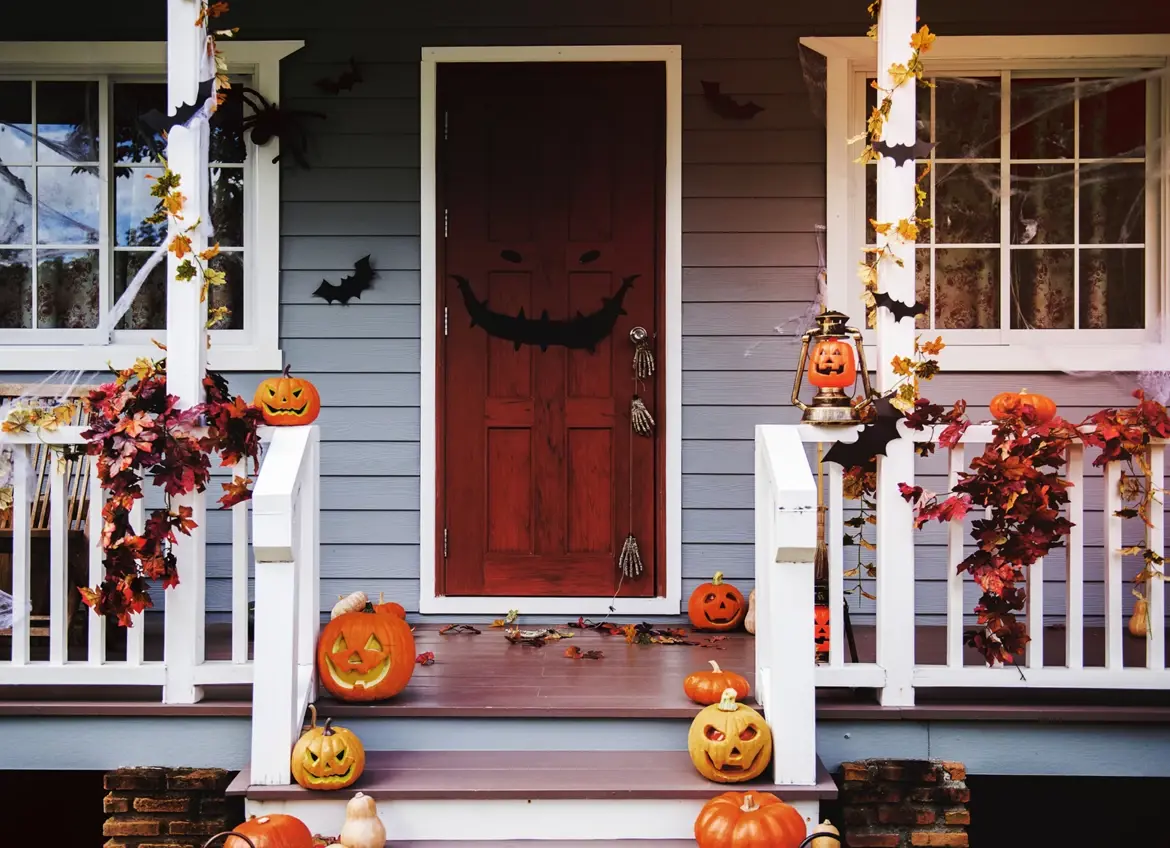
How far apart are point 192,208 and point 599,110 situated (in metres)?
1.91

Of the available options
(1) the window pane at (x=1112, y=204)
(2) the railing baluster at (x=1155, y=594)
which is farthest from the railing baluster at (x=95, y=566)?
(1) the window pane at (x=1112, y=204)

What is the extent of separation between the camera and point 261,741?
2934mm

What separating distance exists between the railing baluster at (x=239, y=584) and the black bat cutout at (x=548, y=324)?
146 centimetres

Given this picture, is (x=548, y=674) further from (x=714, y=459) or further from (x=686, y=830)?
(x=714, y=459)

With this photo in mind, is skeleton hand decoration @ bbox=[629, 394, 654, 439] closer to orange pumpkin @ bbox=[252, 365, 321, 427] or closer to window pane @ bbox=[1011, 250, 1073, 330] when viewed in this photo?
orange pumpkin @ bbox=[252, 365, 321, 427]

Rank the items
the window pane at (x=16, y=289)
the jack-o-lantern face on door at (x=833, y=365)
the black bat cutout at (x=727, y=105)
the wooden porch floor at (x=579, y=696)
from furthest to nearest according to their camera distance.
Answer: the window pane at (x=16, y=289)
the black bat cutout at (x=727, y=105)
the jack-o-lantern face on door at (x=833, y=365)
the wooden porch floor at (x=579, y=696)

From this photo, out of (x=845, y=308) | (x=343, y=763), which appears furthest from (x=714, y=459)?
(x=343, y=763)

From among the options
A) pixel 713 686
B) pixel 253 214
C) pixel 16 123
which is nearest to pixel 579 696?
pixel 713 686

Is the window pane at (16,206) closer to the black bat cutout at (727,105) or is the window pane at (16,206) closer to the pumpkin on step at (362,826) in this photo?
the black bat cutout at (727,105)

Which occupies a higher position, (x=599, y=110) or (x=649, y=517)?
(x=599, y=110)

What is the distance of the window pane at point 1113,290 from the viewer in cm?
452

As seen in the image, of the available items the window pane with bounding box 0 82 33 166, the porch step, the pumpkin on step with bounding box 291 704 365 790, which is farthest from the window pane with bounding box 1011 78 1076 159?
the window pane with bounding box 0 82 33 166

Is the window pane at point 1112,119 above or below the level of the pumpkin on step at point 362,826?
above

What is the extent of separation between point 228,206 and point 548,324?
58.9 inches
